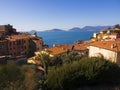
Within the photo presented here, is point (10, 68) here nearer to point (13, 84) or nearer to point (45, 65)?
point (13, 84)

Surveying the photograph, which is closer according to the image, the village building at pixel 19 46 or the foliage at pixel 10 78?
the foliage at pixel 10 78

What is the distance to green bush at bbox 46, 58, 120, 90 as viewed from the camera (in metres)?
20.2

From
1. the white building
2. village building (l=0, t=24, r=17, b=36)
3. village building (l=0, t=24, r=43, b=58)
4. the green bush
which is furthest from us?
village building (l=0, t=24, r=17, b=36)

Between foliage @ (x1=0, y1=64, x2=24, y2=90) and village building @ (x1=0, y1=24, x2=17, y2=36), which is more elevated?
village building @ (x1=0, y1=24, x2=17, y2=36)

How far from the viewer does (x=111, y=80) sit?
21797 mm

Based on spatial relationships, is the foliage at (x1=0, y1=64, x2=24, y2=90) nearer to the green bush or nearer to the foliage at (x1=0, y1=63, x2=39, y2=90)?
the foliage at (x1=0, y1=63, x2=39, y2=90)

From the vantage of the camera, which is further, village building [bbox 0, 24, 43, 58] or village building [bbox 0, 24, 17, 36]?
village building [bbox 0, 24, 17, 36]

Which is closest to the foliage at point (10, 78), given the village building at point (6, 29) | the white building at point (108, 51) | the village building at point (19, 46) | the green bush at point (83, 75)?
the green bush at point (83, 75)

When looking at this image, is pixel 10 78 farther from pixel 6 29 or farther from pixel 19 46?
pixel 6 29

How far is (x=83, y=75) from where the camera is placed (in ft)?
68.4

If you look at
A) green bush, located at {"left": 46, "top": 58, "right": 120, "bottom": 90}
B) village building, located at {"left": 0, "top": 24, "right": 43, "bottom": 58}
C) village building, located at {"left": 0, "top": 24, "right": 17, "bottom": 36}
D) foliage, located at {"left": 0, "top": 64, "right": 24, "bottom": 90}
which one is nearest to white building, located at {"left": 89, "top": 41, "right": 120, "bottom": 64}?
green bush, located at {"left": 46, "top": 58, "right": 120, "bottom": 90}

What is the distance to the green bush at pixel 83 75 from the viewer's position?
20.2m

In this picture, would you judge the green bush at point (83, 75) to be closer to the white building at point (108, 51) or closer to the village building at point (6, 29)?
the white building at point (108, 51)

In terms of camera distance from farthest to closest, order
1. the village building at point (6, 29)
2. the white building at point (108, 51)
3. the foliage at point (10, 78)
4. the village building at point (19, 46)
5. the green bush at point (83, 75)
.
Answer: the village building at point (6, 29) → the village building at point (19, 46) → the white building at point (108, 51) → the green bush at point (83, 75) → the foliage at point (10, 78)
